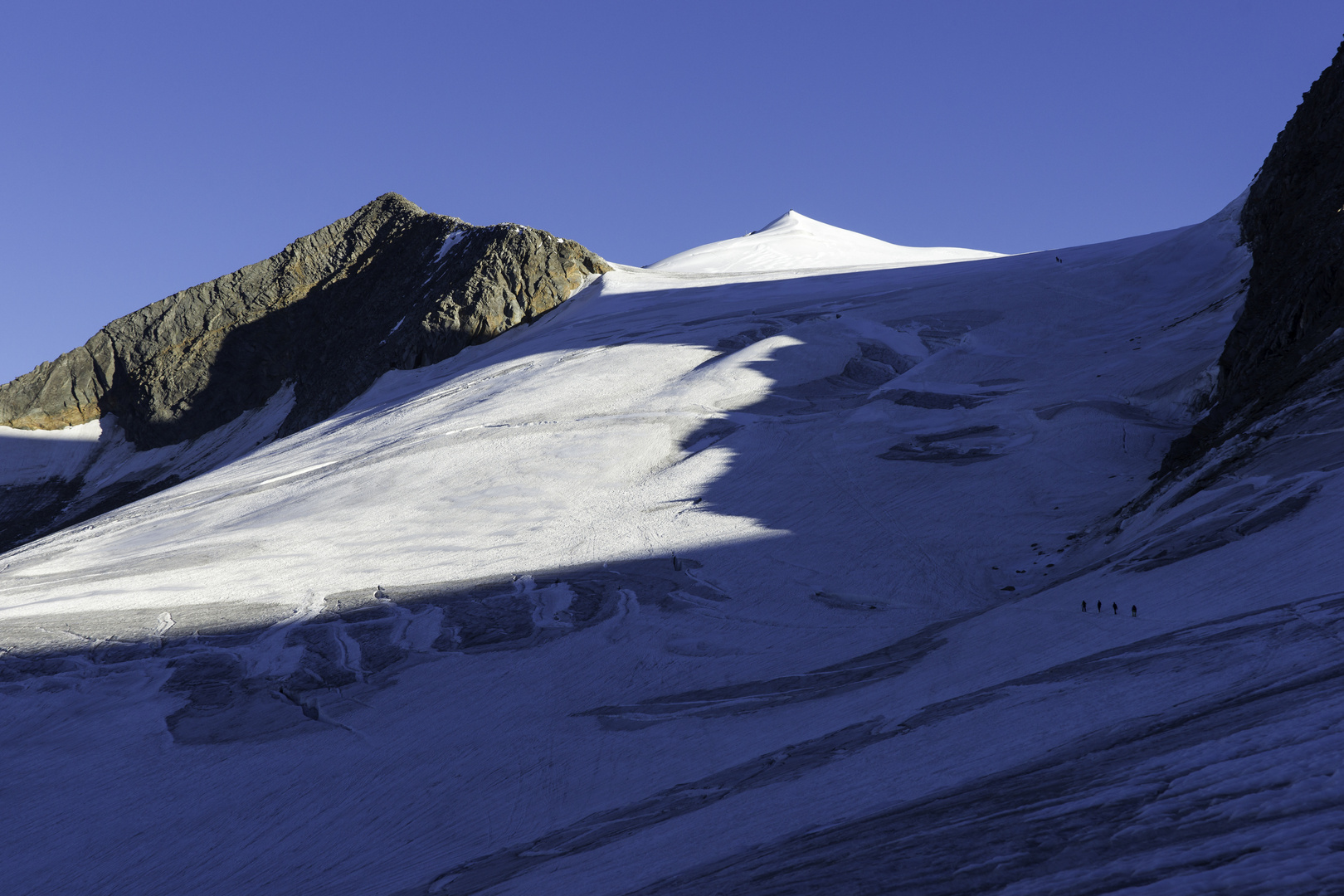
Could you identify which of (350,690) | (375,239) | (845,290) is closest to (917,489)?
(350,690)

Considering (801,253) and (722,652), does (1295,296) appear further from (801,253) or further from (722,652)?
(801,253)

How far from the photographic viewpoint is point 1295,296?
14.7 m

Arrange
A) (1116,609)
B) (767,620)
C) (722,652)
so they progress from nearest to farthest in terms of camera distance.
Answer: (1116,609) < (722,652) < (767,620)

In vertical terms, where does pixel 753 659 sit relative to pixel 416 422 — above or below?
below

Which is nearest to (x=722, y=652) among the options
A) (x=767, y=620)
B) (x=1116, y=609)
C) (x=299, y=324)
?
(x=767, y=620)

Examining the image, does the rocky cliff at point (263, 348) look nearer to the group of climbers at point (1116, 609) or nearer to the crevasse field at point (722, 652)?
the crevasse field at point (722, 652)

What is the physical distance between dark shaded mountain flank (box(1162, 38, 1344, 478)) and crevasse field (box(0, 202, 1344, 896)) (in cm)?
192

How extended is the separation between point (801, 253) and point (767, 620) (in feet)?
131

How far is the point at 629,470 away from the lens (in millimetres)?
21172

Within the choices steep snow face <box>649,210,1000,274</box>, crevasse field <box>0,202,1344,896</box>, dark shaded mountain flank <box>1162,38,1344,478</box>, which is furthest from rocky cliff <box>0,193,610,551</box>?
dark shaded mountain flank <box>1162,38,1344,478</box>

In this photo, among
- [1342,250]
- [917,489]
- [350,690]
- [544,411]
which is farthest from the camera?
[544,411]

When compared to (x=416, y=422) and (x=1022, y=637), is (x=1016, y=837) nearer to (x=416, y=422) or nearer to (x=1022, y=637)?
(x=1022, y=637)

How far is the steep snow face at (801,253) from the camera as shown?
4791cm

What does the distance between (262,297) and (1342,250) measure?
4987 centimetres
